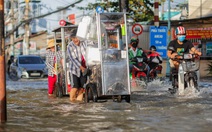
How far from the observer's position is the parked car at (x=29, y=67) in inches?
1165

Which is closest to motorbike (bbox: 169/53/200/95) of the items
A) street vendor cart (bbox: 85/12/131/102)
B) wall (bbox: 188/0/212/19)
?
street vendor cart (bbox: 85/12/131/102)

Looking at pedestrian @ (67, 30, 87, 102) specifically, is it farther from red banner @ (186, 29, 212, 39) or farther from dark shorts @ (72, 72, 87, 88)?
red banner @ (186, 29, 212, 39)

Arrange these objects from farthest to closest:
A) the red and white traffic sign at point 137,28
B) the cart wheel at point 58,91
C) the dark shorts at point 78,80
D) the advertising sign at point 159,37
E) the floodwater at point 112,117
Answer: the advertising sign at point 159,37 < the red and white traffic sign at point 137,28 < the cart wheel at point 58,91 < the dark shorts at point 78,80 < the floodwater at point 112,117

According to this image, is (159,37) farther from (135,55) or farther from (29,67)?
(135,55)

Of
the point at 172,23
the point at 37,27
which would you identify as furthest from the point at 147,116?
the point at 37,27

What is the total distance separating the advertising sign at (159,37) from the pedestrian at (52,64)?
13.2 metres

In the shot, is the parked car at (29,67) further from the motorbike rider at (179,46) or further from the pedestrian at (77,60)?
the pedestrian at (77,60)

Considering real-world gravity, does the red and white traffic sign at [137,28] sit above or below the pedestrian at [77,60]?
above

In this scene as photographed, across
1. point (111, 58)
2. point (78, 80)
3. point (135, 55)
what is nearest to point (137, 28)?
point (135, 55)

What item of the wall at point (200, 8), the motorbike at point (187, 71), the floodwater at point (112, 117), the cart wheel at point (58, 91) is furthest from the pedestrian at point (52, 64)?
the wall at point (200, 8)

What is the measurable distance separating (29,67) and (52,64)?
14.8 metres

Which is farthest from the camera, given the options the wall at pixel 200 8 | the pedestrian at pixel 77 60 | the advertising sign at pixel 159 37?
the wall at pixel 200 8

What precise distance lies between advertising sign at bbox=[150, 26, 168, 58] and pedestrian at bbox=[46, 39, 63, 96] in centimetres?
1318

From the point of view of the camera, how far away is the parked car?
2959 centimetres
